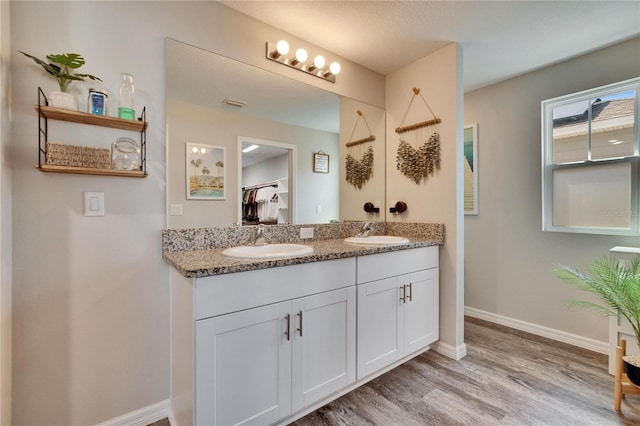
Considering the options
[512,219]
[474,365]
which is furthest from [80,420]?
[512,219]

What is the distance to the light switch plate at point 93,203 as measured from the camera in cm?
138

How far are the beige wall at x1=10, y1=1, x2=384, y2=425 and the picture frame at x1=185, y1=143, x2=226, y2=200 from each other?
0.15m

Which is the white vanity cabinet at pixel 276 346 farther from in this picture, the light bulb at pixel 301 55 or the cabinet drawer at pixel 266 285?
the light bulb at pixel 301 55

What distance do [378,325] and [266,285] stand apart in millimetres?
879

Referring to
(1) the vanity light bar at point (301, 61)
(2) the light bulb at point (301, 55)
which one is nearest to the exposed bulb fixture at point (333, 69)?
(1) the vanity light bar at point (301, 61)

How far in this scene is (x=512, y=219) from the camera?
275 cm

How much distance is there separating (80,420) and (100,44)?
1.84 metres

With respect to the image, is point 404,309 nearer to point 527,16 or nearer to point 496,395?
point 496,395

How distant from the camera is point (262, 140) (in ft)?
6.62

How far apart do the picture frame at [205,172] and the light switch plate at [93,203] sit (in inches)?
16.2

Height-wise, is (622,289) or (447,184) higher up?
(447,184)

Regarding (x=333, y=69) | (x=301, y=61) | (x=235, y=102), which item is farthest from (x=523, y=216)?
(x=235, y=102)

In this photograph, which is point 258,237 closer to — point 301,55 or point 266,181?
point 266,181

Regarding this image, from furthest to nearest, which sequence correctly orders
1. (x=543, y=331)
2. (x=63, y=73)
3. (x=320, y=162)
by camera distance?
(x=543, y=331) → (x=320, y=162) → (x=63, y=73)
